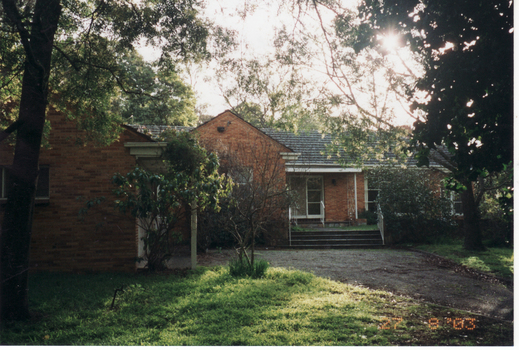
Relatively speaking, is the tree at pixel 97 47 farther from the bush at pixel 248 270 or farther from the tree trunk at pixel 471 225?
the tree trunk at pixel 471 225

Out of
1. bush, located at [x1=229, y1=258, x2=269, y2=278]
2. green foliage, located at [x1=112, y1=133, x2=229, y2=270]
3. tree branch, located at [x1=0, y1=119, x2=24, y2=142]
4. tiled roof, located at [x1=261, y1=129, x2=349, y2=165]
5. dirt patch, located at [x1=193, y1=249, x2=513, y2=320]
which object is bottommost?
dirt patch, located at [x1=193, y1=249, x2=513, y2=320]

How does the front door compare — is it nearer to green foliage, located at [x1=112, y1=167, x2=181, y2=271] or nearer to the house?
the house

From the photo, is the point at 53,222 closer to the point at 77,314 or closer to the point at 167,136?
the point at 167,136

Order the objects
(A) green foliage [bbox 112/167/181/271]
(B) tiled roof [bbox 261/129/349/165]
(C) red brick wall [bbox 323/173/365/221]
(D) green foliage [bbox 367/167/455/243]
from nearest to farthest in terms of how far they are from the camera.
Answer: (A) green foliage [bbox 112/167/181/271]
(D) green foliage [bbox 367/167/455/243]
(B) tiled roof [bbox 261/129/349/165]
(C) red brick wall [bbox 323/173/365/221]

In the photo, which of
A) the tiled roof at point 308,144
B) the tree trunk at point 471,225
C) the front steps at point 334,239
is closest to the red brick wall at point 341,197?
the tiled roof at point 308,144

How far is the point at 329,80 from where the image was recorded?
12.1 metres

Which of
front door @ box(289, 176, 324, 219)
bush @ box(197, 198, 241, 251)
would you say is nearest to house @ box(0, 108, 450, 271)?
bush @ box(197, 198, 241, 251)

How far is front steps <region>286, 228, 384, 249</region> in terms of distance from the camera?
13.7 metres

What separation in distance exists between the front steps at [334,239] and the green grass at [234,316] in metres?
6.51

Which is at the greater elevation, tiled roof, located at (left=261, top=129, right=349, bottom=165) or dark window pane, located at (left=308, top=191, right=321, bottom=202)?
tiled roof, located at (left=261, top=129, right=349, bottom=165)

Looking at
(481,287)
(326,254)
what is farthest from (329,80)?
(481,287)

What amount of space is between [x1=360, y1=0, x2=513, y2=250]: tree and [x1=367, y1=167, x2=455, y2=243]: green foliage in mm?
8672

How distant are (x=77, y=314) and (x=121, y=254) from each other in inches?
125

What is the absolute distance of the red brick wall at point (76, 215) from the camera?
325 inches
